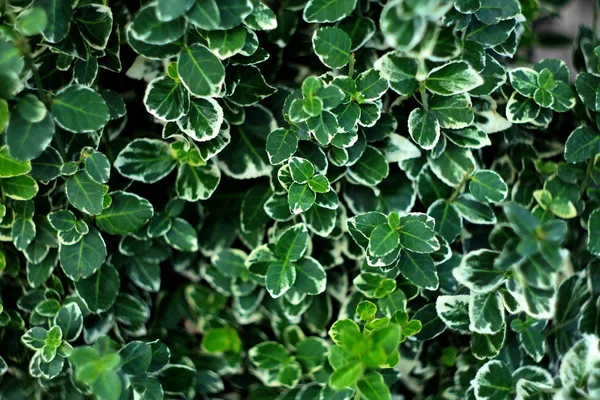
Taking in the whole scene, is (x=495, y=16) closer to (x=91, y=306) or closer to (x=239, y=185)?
(x=239, y=185)

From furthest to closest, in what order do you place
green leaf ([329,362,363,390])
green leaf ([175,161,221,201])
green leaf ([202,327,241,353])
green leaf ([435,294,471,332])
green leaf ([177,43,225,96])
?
1. green leaf ([202,327,241,353])
2. green leaf ([175,161,221,201])
3. green leaf ([435,294,471,332])
4. green leaf ([177,43,225,96])
5. green leaf ([329,362,363,390])

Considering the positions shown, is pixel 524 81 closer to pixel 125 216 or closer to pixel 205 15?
pixel 205 15

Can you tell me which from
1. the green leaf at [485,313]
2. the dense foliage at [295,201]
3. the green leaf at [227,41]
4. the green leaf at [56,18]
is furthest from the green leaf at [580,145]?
the green leaf at [56,18]

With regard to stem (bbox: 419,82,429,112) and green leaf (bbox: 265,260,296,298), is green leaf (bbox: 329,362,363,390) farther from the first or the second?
stem (bbox: 419,82,429,112)

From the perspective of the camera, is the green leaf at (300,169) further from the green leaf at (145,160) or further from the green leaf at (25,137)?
the green leaf at (25,137)

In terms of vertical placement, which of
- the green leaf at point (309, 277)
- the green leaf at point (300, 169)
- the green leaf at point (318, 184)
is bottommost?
the green leaf at point (309, 277)

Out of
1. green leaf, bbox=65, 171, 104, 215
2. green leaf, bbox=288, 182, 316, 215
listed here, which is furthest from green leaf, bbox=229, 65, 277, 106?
green leaf, bbox=65, 171, 104, 215

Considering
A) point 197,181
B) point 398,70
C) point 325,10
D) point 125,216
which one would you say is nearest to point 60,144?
point 125,216
